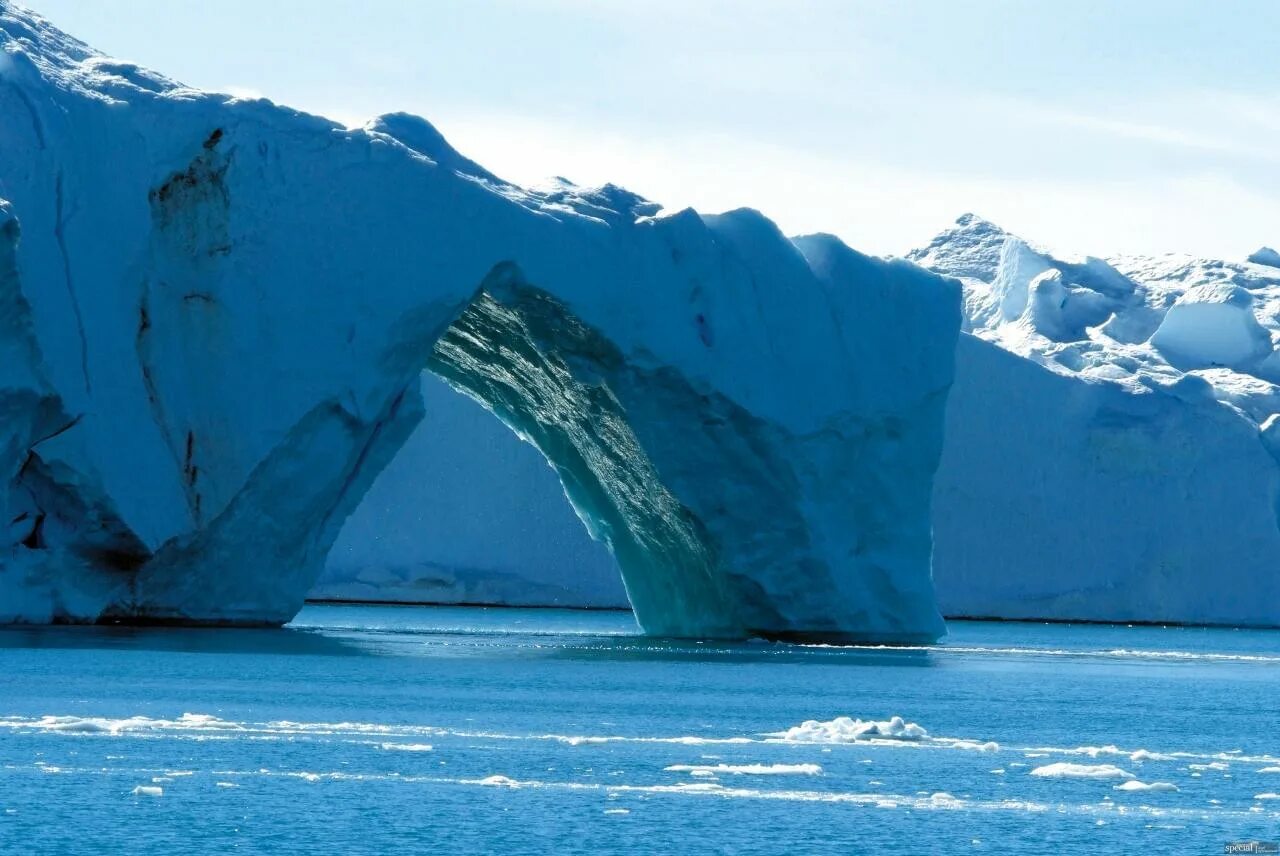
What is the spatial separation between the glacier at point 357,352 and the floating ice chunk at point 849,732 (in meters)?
10.3

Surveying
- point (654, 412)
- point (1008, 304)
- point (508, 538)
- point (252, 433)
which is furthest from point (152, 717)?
point (1008, 304)

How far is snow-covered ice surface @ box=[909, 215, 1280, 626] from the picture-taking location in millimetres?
41031

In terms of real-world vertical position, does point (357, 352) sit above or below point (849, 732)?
above

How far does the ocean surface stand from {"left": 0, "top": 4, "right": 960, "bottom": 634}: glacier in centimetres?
164

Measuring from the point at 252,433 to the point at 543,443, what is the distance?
291 inches

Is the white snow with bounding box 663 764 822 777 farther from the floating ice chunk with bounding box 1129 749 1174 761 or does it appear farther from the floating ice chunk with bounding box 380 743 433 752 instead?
the floating ice chunk with bounding box 1129 749 1174 761

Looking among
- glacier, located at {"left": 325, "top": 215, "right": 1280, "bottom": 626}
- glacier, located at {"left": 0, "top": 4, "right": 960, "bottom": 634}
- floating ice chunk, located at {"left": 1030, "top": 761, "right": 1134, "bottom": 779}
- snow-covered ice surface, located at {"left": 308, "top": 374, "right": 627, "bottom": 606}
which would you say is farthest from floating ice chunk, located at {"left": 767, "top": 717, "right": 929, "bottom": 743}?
snow-covered ice surface, located at {"left": 308, "top": 374, "right": 627, "bottom": 606}

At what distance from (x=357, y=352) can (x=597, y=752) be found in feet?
36.5

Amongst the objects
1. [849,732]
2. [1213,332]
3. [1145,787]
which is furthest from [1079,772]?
[1213,332]

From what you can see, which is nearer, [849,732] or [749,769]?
[749,769]

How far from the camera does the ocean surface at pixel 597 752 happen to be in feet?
37.4

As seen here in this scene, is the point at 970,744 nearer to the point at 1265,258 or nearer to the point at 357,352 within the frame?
the point at 357,352

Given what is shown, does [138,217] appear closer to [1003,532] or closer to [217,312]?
[217,312]

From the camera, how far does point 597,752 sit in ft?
49.2
